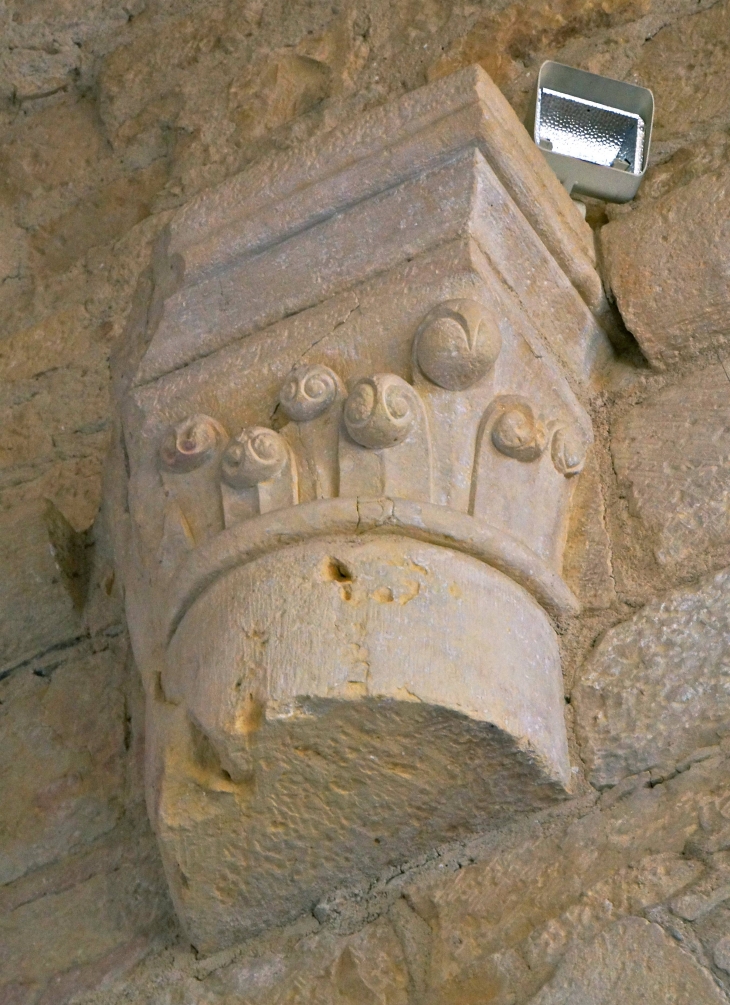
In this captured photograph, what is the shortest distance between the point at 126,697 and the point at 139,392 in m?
0.48

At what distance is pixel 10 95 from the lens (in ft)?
9.48

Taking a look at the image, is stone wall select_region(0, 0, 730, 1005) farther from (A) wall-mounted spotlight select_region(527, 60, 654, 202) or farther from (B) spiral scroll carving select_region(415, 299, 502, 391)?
(B) spiral scroll carving select_region(415, 299, 502, 391)

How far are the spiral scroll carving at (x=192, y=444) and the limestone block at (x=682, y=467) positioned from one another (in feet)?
1.81

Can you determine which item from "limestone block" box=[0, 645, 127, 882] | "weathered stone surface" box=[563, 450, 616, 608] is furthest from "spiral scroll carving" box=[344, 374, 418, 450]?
"limestone block" box=[0, 645, 127, 882]

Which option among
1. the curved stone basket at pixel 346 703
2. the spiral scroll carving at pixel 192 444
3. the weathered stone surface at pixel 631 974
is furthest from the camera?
the spiral scroll carving at pixel 192 444

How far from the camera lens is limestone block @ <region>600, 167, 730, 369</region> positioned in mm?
1812

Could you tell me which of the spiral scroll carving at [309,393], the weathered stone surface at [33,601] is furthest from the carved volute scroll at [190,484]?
the weathered stone surface at [33,601]

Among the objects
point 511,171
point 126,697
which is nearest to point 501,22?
point 511,171

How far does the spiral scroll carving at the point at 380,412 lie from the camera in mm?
1550

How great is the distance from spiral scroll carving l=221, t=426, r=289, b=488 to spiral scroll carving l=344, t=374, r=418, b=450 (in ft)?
0.31

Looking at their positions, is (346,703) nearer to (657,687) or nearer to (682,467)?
(657,687)

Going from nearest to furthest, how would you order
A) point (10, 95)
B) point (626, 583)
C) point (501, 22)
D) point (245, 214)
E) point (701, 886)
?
point (701, 886) < point (626, 583) < point (245, 214) < point (501, 22) < point (10, 95)

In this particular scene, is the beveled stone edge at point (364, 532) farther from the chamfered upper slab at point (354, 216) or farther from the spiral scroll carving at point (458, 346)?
the chamfered upper slab at point (354, 216)

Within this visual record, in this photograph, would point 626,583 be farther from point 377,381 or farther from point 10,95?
point 10,95
